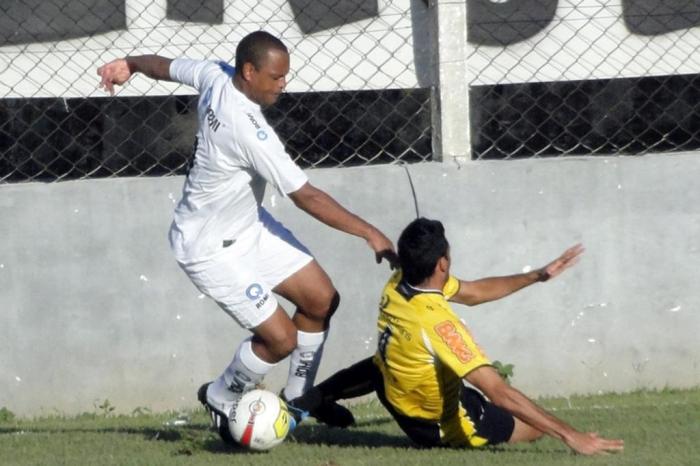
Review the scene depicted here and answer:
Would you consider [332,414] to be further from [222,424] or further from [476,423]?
[476,423]

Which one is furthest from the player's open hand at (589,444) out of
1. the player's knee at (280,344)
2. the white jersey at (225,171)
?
the white jersey at (225,171)

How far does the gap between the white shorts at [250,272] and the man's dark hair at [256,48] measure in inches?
32.3

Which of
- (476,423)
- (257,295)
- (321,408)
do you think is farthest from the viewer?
(321,408)

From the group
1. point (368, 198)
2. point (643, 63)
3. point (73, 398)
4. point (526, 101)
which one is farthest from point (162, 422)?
point (643, 63)

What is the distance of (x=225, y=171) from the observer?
623cm

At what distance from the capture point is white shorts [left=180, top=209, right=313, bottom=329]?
6.30 m

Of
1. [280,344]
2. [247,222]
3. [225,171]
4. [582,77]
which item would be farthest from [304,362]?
[582,77]

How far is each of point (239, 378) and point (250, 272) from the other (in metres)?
0.53

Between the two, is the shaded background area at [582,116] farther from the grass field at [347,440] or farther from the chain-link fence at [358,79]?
the grass field at [347,440]

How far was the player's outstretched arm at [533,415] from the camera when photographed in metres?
5.49

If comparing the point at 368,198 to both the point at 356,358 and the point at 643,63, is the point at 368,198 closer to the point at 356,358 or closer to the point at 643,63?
the point at 356,358

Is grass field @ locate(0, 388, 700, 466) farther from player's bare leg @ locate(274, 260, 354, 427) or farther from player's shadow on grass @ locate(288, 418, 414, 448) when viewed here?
player's bare leg @ locate(274, 260, 354, 427)

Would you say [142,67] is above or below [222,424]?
above

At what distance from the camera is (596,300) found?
789 cm
